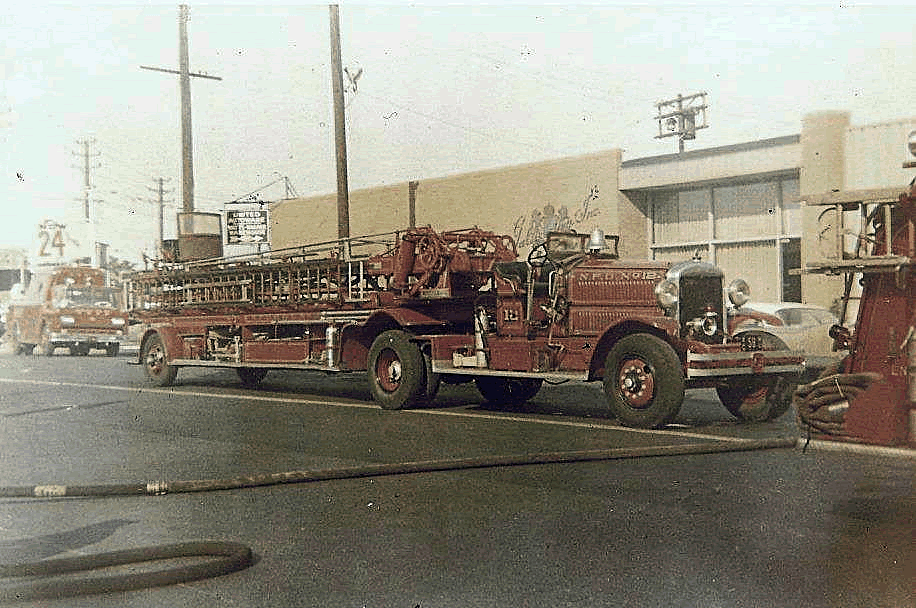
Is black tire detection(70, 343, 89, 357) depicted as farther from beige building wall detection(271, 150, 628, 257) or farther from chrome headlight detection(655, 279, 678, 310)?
chrome headlight detection(655, 279, 678, 310)

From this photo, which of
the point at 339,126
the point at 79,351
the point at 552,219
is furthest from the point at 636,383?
the point at 79,351

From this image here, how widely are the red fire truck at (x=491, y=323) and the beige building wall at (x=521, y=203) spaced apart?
10.6 metres

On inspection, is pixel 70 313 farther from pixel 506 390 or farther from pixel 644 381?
pixel 644 381

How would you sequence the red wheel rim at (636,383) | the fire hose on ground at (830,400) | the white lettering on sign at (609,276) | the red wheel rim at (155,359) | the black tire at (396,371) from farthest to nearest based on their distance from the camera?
the red wheel rim at (155,359) < the black tire at (396,371) < the white lettering on sign at (609,276) < the red wheel rim at (636,383) < the fire hose on ground at (830,400)

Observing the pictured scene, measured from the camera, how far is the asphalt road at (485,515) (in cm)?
448

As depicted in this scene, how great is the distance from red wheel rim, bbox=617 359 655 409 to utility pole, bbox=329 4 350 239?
13.3 metres

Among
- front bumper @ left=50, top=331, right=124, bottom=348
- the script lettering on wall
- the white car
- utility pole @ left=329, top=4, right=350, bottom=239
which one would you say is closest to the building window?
the script lettering on wall

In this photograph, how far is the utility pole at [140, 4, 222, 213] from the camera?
27406 millimetres

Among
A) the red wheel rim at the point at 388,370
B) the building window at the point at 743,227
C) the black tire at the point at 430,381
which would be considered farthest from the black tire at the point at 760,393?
the building window at the point at 743,227

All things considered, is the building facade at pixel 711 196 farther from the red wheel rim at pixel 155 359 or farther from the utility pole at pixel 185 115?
the red wheel rim at pixel 155 359

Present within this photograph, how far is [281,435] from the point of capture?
991 cm

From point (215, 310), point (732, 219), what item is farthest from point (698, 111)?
point (215, 310)

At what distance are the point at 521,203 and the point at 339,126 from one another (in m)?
8.16

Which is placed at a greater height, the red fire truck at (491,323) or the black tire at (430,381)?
the red fire truck at (491,323)
